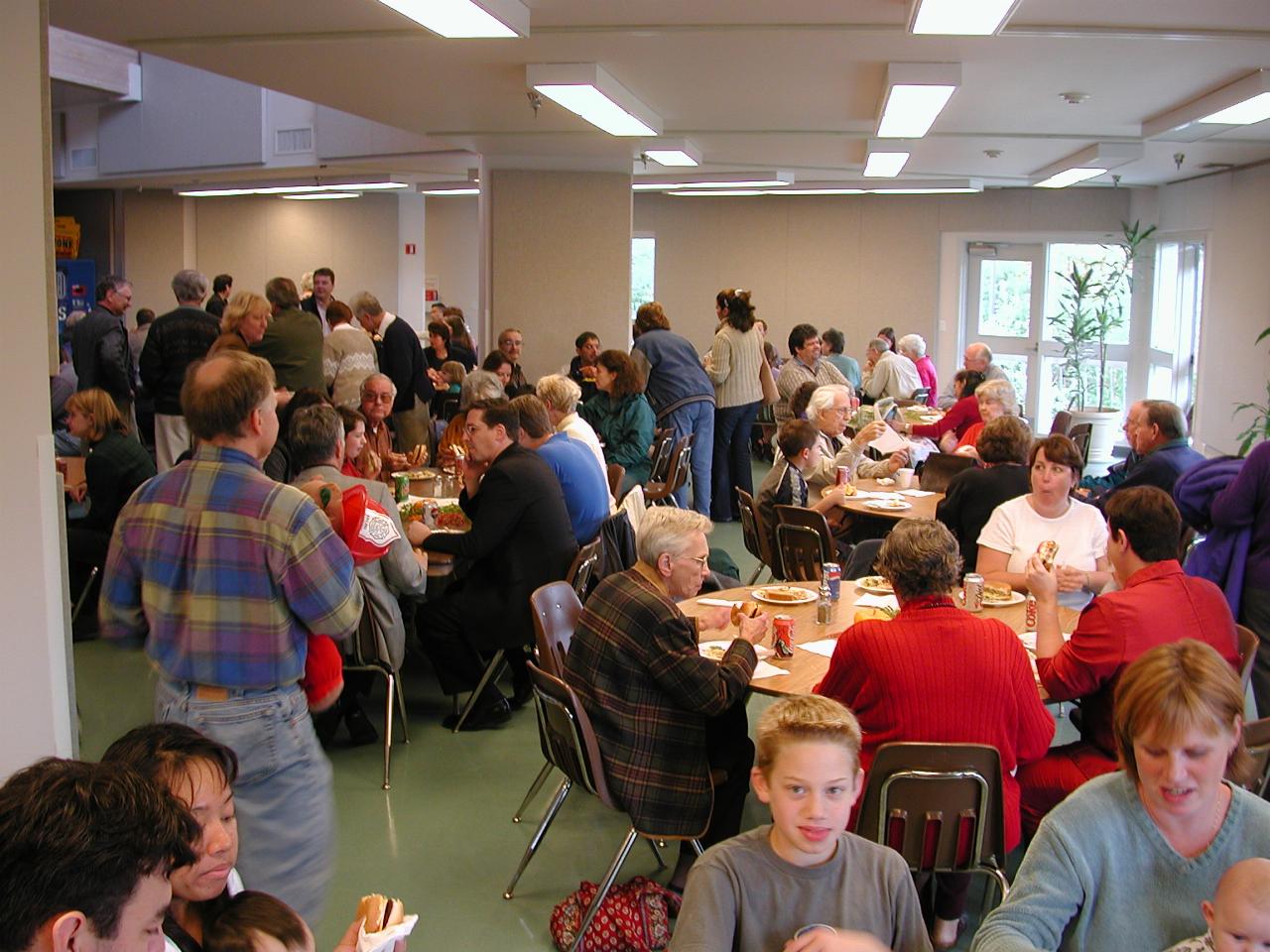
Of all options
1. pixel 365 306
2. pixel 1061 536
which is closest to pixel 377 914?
pixel 1061 536

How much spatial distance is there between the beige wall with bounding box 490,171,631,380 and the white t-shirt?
19.6 ft

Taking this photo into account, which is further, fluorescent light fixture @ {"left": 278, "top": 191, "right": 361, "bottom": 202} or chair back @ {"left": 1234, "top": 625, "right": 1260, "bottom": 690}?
fluorescent light fixture @ {"left": 278, "top": 191, "right": 361, "bottom": 202}

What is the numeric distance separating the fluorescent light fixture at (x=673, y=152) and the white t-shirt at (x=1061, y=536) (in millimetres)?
5225

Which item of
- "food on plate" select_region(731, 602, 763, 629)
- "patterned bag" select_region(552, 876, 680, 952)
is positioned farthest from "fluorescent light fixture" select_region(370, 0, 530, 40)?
"patterned bag" select_region(552, 876, 680, 952)

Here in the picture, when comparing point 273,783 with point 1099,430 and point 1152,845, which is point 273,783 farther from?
point 1099,430

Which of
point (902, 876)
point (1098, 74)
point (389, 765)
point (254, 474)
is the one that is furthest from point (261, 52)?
point (902, 876)

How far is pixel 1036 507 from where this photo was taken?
495cm

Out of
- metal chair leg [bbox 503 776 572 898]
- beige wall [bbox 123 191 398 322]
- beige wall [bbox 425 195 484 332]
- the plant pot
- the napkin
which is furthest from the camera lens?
beige wall [bbox 425 195 484 332]

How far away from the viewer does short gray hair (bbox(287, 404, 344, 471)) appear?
190 inches

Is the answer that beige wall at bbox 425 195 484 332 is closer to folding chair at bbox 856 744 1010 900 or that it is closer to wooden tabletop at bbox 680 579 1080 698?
wooden tabletop at bbox 680 579 1080 698

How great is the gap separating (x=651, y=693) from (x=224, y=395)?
155cm

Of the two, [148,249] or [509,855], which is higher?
[148,249]

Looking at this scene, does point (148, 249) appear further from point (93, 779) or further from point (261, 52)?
point (93, 779)

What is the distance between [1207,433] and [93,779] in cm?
1236
